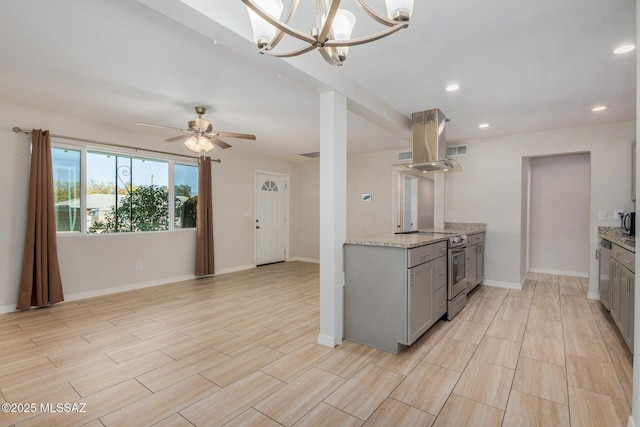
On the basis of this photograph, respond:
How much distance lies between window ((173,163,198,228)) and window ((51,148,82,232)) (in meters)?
1.36

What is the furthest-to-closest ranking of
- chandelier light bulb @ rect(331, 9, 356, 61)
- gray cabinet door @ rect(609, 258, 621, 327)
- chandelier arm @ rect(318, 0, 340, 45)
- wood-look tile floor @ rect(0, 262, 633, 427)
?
gray cabinet door @ rect(609, 258, 621, 327), wood-look tile floor @ rect(0, 262, 633, 427), chandelier light bulb @ rect(331, 9, 356, 61), chandelier arm @ rect(318, 0, 340, 45)

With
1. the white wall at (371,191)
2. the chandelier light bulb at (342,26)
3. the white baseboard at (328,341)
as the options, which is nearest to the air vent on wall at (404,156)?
the white wall at (371,191)

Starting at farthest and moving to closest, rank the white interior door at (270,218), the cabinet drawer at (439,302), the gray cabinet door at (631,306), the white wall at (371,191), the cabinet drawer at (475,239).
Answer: the white interior door at (270,218) → the white wall at (371,191) → the cabinet drawer at (475,239) → the cabinet drawer at (439,302) → the gray cabinet door at (631,306)

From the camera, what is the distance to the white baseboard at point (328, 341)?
2691mm

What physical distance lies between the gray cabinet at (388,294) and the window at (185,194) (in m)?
3.67

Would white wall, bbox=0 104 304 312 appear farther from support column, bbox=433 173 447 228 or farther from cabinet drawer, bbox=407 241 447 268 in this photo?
cabinet drawer, bbox=407 241 447 268

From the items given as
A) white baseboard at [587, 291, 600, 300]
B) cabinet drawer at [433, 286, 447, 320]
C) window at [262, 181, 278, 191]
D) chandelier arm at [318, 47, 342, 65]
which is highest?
chandelier arm at [318, 47, 342, 65]

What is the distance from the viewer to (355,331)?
278 cm

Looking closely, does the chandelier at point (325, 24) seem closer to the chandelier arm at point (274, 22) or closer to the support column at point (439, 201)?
the chandelier arm at point (274, 22)

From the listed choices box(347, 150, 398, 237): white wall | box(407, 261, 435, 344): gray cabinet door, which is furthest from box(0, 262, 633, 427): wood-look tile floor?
box(347, 150, 398, 237): white wall

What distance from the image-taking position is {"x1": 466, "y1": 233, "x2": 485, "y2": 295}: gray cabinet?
13.3 feet

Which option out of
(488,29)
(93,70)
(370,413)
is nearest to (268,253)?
(93,70)

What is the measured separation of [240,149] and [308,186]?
6.38ft

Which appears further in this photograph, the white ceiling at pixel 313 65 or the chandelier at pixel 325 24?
the white ceiling at pixel 313 65
